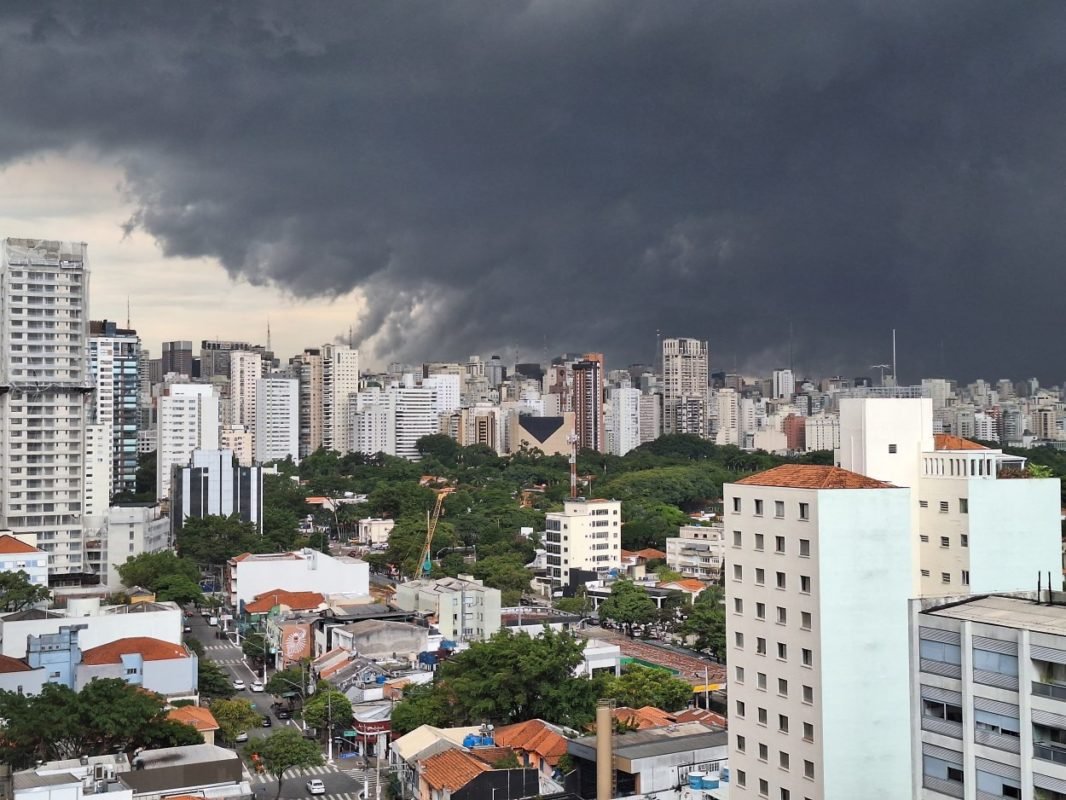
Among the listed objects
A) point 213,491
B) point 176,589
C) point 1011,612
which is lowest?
point 176,589

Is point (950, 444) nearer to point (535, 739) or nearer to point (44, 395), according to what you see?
point (535, 739)

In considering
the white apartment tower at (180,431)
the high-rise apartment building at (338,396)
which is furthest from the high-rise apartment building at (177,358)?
the white apartment tower at (180,431)

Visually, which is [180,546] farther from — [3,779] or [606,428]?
[606,428]

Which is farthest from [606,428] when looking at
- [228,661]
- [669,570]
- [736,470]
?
[228,661]

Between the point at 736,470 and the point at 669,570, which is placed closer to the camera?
the point at 669,570

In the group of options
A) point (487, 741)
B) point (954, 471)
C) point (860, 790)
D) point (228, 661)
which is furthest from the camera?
point (228, 661)

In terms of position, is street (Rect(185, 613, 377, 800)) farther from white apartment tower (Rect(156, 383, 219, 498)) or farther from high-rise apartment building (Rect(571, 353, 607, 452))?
high-rise apartment building (Rect(571, 353, 607, 452))

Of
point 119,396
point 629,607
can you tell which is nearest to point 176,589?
point 629,607

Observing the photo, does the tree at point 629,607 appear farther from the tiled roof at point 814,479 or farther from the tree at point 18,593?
the tiled roof at point 814,479

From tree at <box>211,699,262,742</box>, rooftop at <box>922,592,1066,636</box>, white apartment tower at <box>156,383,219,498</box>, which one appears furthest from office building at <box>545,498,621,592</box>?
rooftop at <box>922,592,1066,636</box>
